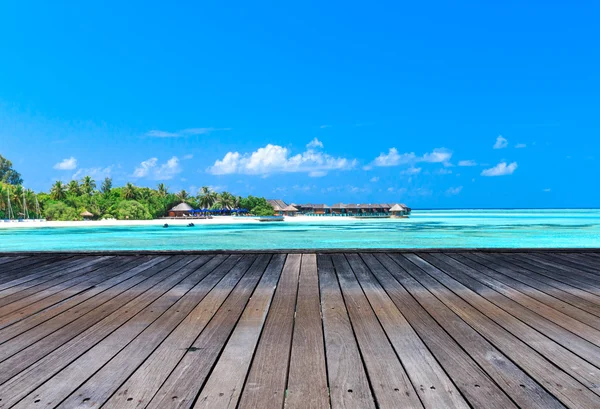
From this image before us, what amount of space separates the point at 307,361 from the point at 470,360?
0.72 meters

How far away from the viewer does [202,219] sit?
82.9 metres

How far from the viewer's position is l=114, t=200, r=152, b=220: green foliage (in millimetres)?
Result: 73188

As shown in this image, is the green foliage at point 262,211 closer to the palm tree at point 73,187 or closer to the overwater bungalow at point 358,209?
the overwater bungalow at point 358,209

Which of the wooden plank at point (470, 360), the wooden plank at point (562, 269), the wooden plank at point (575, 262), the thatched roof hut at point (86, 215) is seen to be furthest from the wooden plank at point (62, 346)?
the thatched roof hut at point (86, 215)

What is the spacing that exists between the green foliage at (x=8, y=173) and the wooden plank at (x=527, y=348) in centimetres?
9895

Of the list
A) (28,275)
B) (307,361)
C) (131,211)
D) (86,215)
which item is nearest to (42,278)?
(28,275)

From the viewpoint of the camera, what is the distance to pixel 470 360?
196 cm

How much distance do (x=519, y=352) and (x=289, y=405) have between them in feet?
3.88

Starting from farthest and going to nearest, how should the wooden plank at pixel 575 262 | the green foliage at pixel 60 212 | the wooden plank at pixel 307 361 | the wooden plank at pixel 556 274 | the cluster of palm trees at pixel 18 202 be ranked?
the green foliage at pixel 60 212 → the cluster of palm trees at pixel 18 202 → the wooden plank at pixel 575 262 → the wooden plank at pixel 556 274 → the wooden plank at pixel 307 361

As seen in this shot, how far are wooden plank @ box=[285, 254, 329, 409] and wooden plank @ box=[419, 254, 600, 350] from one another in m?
1.21

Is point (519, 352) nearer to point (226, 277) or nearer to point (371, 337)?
point (371, 337)

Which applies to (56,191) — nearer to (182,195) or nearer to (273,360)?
(182,195)

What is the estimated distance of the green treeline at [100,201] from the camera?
66113 millimetres

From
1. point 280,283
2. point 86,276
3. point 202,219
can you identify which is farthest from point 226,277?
point 202,219
